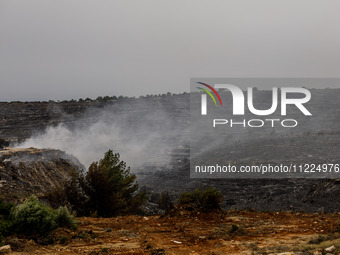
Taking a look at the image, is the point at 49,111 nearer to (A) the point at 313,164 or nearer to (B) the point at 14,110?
(B) the point at 14,110

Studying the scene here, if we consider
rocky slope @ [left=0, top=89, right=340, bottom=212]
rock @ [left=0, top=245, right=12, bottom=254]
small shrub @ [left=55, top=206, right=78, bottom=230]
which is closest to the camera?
rock @ [left=0, top=245, right=12, bottom=254]

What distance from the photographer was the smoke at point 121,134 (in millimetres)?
35125

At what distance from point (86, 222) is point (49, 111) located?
43.0 meters

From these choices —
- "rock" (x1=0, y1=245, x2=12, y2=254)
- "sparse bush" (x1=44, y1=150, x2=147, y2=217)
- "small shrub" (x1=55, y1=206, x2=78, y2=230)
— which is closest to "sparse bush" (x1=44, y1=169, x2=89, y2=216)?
"sparse bush" (x1=44, y1=150, x2=147, y2=217)

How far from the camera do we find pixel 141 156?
35.9 m

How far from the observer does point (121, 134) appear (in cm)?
4403

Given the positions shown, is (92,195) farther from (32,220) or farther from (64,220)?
(32,220)

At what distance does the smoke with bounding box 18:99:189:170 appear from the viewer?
35.1 meters

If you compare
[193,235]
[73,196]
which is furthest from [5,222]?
[73,196]

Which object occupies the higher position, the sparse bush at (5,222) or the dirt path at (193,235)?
the sparse bush at (5,222)

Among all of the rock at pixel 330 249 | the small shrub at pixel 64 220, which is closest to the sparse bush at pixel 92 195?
the small shrub at pixel 64 220

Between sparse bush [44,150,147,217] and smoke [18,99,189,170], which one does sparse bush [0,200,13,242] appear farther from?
smoke [18,99,189,170]

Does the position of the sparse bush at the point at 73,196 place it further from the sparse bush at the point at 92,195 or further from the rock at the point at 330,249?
the rock at the point at 330,249

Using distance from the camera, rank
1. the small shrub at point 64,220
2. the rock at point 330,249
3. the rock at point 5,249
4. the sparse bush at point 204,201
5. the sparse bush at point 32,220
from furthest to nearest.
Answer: the sparse bush at point 204,201
the small shrub at point 64,220
the sparse bush at point 32,220
the rock at point 5,249
the rock at point 330,249
